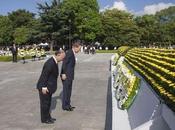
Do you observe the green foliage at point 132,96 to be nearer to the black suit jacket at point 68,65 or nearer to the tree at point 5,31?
the black suit jacket at point 68,65

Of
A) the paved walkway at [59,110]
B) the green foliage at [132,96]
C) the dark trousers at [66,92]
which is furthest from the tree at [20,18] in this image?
the green foliage at [132,96]

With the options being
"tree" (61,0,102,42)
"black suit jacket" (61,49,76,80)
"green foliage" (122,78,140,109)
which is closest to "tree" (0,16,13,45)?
"tree" (61,0,102,42)

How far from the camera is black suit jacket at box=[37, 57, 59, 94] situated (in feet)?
33.2

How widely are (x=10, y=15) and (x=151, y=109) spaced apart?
118m

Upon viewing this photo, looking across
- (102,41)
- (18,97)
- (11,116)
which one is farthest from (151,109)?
(102,41)

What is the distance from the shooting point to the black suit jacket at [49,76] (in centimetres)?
1013

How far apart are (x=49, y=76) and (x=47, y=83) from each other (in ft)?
0.60

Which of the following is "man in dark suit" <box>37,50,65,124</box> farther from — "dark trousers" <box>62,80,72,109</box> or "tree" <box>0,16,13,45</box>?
A: "tree" <box>0,16,13,45</box>

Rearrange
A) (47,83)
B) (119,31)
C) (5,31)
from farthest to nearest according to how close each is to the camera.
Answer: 1. (5,31)
2. (119,31)
3. (47,83)

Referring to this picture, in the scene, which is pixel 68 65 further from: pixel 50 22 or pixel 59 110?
pixel 50 22

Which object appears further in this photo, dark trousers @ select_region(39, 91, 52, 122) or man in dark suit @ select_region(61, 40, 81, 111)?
man in dark suit @ select_region(61, 40, 81, 111)

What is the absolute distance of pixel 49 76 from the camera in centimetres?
1025

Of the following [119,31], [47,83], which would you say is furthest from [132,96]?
[119,31]

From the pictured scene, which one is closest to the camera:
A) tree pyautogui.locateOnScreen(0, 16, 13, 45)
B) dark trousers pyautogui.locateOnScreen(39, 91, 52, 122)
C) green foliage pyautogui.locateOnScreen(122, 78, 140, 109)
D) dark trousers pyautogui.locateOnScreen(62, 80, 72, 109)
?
green foliage pyautogui.locateOnScreen(122, 78, 140, 109)
